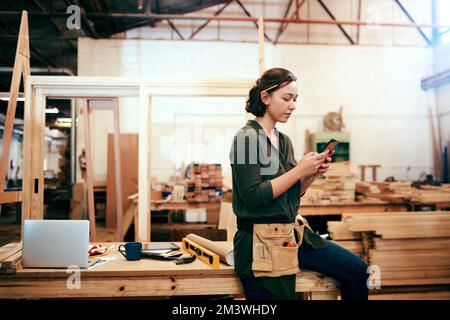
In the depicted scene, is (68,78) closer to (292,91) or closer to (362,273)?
(292,91)

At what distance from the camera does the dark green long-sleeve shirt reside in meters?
1.43

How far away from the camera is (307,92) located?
8.25 m

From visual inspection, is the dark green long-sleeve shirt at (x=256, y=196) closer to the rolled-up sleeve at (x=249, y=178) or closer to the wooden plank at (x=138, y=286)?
the rolled-up sleeve at (x=249, y=178)

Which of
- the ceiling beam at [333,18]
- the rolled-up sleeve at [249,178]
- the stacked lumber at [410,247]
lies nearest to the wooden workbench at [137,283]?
the rolled-up sleeve at [249,178]

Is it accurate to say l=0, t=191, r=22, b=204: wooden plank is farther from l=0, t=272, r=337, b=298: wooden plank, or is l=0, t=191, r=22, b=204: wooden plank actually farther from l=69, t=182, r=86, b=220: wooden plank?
l=69, t=182, r=86, b=220: wooden plank

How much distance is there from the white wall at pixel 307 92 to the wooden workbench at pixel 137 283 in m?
6.32

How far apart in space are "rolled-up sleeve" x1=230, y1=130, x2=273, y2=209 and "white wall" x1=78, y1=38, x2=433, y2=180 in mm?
6505

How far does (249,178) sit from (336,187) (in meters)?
3.71

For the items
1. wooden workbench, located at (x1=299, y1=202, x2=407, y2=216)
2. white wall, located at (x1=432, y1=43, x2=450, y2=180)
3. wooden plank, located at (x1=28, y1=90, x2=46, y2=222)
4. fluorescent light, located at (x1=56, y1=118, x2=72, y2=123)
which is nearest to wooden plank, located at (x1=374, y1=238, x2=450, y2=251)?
wooden workbench, located at (x1=299, y1=202, x2=407, y2=216)

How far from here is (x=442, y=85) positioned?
27.0 feet

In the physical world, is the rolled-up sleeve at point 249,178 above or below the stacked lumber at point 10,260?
above

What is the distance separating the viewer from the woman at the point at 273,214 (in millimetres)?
1436

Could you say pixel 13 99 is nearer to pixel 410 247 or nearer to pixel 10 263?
pixel 10 263

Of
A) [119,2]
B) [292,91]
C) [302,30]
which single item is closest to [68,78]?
[292,91]
